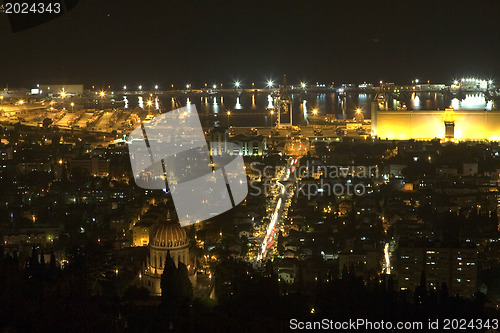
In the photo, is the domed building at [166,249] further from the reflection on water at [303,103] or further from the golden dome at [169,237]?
the reflection on water at [303,103]

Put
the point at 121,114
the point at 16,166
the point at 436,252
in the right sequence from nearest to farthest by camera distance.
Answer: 1. the point at 436,252
2. the point at 16,166
3. the point at 121,114

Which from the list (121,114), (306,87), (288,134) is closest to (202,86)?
(306,87)

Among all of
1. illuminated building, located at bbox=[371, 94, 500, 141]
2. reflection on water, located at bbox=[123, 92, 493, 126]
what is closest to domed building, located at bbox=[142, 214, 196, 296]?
illuminated building, located at bbox=[371, 94, 500, 141]

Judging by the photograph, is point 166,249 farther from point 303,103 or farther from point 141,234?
point 303,103

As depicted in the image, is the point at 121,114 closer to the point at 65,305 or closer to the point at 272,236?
the point at 272,236

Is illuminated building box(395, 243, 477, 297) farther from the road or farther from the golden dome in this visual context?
the golden dome

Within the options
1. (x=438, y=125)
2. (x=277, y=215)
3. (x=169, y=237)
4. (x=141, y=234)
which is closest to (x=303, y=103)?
(x=438, y=125)

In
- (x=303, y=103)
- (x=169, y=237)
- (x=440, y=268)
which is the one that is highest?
(x=303, y=103)

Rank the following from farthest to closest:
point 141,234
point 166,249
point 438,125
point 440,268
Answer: point 438,125
point 141,234
point 166,249
point 440,268
